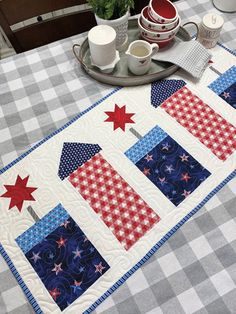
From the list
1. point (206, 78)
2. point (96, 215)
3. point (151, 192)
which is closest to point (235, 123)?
Answer: point (206, 78)

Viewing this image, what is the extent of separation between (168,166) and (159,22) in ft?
1.40

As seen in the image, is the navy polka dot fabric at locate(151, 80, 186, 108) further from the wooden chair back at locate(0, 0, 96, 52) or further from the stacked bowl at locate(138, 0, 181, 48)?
the wooden chair back at locate(0, 0, 96, 52)

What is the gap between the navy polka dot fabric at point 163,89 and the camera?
858 millimetres

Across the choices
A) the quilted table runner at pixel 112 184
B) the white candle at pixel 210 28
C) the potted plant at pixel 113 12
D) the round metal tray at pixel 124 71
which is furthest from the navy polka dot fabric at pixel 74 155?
the white candle at pixel 210 28

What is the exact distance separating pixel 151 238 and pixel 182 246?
0.07 m

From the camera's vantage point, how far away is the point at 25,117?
861 mm

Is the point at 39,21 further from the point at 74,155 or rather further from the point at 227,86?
the point at 227,86

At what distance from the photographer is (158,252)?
0.67 m

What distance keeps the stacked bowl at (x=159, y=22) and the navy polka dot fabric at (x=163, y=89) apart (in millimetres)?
→ 123

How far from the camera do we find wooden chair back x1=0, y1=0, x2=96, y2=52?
0.97m

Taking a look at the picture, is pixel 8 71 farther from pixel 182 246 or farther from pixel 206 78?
pixel 182 246

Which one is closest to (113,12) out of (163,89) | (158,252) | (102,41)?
(102,41)

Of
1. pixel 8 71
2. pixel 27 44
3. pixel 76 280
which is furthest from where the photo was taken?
pixel 27 44

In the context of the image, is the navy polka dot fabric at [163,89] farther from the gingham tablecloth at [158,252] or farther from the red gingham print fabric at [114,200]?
the red gingham print fabric at [114,200]
